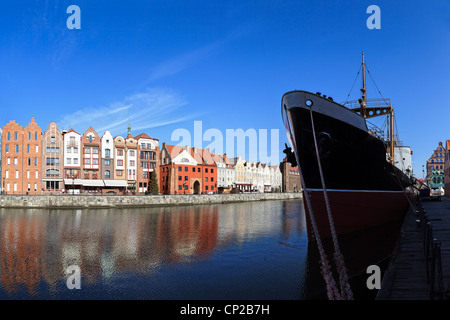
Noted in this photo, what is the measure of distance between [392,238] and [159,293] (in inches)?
594

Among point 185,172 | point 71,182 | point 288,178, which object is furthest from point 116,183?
point 288,178

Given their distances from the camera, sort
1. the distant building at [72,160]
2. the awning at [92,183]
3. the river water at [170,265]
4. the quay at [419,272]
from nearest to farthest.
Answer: the quay at [419,272] → the river water at [170,265] → the distant building at [72,160] → the awning at [92,183]

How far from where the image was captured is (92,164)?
62719 mm

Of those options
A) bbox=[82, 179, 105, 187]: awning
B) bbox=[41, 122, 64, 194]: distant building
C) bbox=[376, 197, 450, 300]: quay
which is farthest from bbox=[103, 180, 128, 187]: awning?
bbox=[376, 197, 450, 300]: quay

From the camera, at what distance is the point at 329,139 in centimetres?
1628

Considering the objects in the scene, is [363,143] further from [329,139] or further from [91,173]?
[91,173]

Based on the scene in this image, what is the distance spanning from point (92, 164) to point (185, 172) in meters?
19.8

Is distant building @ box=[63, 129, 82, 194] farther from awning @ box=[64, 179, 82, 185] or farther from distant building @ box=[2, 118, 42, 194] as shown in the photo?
distant building @ box=[2, 118, 42, 194]

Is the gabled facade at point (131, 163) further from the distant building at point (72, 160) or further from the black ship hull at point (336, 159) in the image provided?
the black ship hull at point (336, 159)

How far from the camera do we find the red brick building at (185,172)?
227ft

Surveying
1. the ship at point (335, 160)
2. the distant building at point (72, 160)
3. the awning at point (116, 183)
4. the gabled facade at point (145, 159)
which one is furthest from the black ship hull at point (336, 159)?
the gabled facade at point (145, 159)

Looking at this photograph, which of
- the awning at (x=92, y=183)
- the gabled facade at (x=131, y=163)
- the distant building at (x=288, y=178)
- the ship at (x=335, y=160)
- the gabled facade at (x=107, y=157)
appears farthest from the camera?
the distant building at (x=288, y=178)

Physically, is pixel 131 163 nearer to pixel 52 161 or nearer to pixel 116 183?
pixel 116 183

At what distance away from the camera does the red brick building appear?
227 feet
